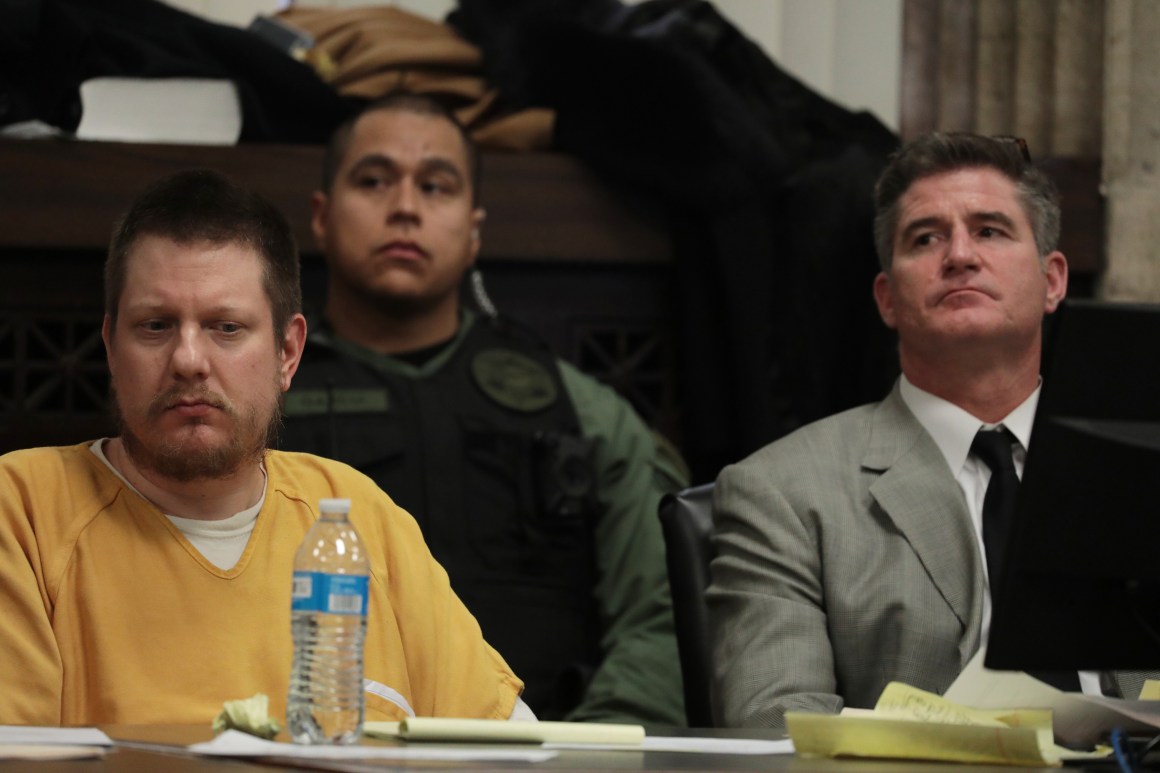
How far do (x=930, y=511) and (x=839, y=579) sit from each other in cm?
15

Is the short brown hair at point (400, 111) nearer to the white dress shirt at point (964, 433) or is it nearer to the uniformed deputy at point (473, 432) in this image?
the uniformed deputy at point (473, 432)

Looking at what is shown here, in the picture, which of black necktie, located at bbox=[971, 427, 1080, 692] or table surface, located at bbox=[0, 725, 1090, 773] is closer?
table surface, located at bbox=[0, 725, 1090, 773]

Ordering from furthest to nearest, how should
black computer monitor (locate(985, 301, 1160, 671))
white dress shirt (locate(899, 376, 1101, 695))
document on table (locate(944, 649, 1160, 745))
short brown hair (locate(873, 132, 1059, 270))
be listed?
1. short brown hair (locate(873, 132, 1059, 270))
2. white dress shirt (locate(899, 376, 1101, 695))
3. document on table (locate(944, 649, 1160, 745))
4. black computer monitor (locate(985, 301, 1160, 671))

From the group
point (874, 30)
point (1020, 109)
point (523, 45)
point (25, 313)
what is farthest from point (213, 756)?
point (874, 30)

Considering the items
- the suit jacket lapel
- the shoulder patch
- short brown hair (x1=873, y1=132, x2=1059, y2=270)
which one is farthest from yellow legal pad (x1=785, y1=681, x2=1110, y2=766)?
the shoulder patch

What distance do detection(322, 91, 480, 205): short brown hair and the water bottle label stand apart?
172 centimetres

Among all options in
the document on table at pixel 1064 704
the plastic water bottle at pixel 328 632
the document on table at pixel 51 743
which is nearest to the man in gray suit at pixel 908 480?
the document on table at pixel 1064 704

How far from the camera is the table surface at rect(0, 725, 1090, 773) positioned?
1.01m

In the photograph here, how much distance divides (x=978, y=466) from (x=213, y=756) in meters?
1.28

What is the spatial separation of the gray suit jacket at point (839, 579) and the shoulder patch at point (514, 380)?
772mm

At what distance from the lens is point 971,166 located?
7.21 ft

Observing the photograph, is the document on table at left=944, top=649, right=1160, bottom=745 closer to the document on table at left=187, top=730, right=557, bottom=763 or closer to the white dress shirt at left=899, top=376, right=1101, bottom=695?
the document on table at left=187, top=730, right=557, bottom=763

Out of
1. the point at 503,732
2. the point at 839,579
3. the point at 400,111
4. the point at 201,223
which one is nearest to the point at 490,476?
the point at 400,111

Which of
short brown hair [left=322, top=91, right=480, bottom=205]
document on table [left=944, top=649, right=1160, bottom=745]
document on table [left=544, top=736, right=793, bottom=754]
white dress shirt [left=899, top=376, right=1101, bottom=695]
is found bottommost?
document on table [left=544, top=736, right=793, bottom=754]
